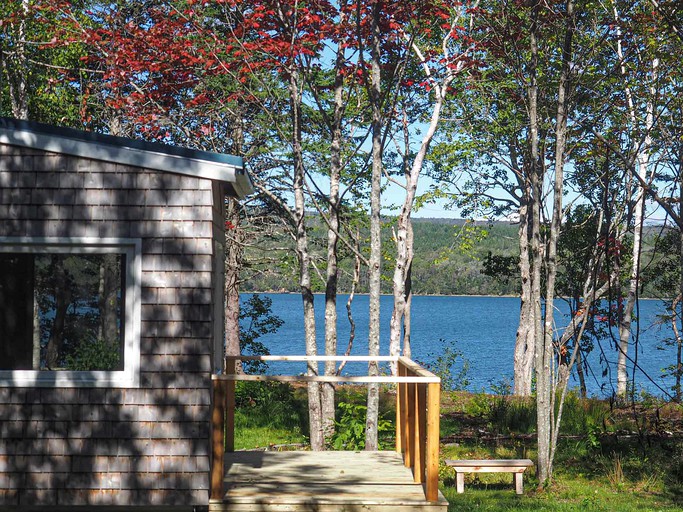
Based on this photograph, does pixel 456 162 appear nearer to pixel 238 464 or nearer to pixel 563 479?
pixel 563 479

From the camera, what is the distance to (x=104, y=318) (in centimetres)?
641

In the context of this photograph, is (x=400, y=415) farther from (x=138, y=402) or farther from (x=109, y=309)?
(x=109, y=309)

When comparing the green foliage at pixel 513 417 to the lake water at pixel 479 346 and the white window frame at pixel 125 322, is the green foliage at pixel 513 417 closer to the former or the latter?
the white window frame at pixel 125 322

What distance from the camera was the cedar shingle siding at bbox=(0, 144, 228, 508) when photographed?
250 inches

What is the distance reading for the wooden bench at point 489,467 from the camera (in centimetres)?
870

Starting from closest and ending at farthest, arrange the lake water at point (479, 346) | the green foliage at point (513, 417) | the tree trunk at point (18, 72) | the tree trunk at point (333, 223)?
the tree trunk at point (333, 223) → the green foliage at point (513, 417) → the tree trunk at point (18, 72) → the lake water at point (479, 346)

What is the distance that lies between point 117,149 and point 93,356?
1.73 m

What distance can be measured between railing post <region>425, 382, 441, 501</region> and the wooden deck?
5.0 inches

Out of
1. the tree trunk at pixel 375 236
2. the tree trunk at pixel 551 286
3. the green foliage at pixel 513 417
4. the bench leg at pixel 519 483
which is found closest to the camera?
the bench leg at pixel 519 483

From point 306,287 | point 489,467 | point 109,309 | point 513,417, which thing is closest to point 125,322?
point 109,309

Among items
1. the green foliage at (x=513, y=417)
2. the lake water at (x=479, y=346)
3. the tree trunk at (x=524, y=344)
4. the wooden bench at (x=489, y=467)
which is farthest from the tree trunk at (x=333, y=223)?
the lake water at (x=479, y=346)

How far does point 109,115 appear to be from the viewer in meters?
15.1

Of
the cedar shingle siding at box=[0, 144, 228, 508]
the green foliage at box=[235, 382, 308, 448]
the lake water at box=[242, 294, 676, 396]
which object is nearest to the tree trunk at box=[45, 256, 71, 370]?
the cedar shingle siding at box=[0, 144, 228, 508]

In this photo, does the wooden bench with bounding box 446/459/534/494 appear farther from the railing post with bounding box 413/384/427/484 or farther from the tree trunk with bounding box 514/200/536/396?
the tree trunk with bounding box 514/200/536/396
